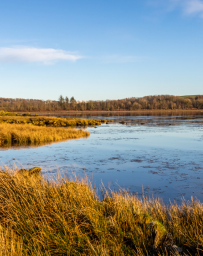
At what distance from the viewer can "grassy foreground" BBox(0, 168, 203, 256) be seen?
3789 mm

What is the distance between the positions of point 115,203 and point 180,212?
1.54 metres

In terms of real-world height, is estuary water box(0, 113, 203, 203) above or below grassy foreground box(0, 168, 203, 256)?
below

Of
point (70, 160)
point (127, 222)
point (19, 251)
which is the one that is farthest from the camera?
point (70, 160)

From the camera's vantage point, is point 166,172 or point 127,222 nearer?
point 127,222

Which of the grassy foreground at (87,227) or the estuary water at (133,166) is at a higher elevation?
the grassy foreground at (87,227)

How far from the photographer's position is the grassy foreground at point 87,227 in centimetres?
379

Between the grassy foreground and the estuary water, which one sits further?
the estuary water

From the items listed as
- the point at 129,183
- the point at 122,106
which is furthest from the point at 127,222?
the point at 122,106

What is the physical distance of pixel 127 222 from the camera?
15.3 feet

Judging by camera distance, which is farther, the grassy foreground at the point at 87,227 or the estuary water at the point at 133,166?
the estuary water at the point at 133,166

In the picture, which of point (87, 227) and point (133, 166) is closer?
point (87, 227)

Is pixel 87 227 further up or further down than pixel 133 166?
further up

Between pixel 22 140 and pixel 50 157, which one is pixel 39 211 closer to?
pixel 50 157

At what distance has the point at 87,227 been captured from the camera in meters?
4.37
